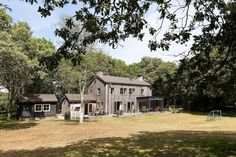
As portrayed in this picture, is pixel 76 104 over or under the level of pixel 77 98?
under

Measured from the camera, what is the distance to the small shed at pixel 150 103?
67.4 m

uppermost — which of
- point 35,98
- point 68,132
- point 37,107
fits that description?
point 35,98

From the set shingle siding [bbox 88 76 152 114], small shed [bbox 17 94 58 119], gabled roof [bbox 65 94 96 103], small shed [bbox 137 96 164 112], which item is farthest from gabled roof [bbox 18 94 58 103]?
small shed [bbox 137 96 164 112]

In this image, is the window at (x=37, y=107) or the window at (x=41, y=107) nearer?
the window at (x=37, y=107)

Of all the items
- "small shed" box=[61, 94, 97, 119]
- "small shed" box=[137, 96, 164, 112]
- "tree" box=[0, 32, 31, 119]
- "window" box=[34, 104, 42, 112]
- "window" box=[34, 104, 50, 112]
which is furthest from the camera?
"small shed" box=[137, 96, 164, 112]

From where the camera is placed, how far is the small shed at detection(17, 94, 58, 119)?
5478 centimetres

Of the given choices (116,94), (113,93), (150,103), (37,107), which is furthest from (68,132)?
(150,103)

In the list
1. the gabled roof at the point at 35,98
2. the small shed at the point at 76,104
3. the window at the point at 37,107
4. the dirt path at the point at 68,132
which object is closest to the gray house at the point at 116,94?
the small shed at the point at 76,104

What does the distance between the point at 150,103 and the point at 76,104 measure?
17344 mm

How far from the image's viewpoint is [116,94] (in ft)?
209

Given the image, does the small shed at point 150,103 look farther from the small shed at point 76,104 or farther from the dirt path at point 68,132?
the dirt path at point 68,132

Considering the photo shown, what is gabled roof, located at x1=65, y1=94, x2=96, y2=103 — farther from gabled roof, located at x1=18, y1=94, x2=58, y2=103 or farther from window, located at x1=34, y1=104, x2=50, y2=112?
window, located at x1=34, y1=104, x2=50, y2=112

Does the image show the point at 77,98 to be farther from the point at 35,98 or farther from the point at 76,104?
the point at 35,98

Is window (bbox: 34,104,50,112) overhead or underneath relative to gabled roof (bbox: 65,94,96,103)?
underneath
